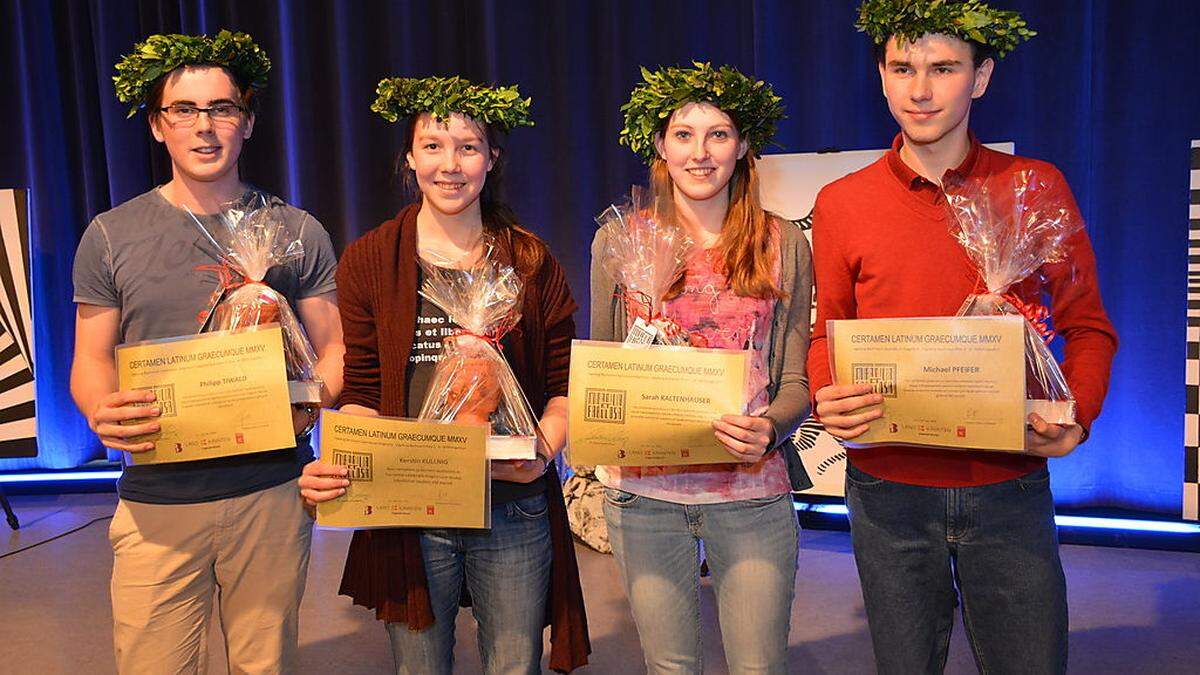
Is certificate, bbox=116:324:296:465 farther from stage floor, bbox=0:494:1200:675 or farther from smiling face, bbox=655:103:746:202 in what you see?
stage floor, bbox=0:494:1200:675

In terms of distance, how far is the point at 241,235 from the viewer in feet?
7.07

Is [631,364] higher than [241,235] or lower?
lower

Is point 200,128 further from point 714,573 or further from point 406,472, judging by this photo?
point 714,573

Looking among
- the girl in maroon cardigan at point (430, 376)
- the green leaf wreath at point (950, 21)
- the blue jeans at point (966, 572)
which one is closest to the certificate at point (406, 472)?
the girl in maroon cardigan at point (430, 376)

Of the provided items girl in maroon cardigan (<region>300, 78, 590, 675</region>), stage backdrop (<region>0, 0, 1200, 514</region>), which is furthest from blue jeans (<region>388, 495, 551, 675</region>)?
stage backdrop (<region>0, 0, 1200, 514</region>)

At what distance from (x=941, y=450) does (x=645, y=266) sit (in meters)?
0.72

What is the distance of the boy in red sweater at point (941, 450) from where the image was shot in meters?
1.86

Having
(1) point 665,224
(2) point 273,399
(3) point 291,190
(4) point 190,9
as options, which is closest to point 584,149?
(3) point 291,190

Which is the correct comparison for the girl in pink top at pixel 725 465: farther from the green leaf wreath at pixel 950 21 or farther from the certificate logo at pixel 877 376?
the green leaf wreath at pixel 950 21

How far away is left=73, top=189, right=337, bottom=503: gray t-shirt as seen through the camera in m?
2.17

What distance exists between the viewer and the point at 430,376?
205 cm

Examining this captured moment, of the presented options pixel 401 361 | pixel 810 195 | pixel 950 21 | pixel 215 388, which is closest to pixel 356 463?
pixel 401 361

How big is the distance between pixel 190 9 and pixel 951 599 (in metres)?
5.28

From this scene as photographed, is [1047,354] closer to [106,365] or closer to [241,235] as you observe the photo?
[241,235]
